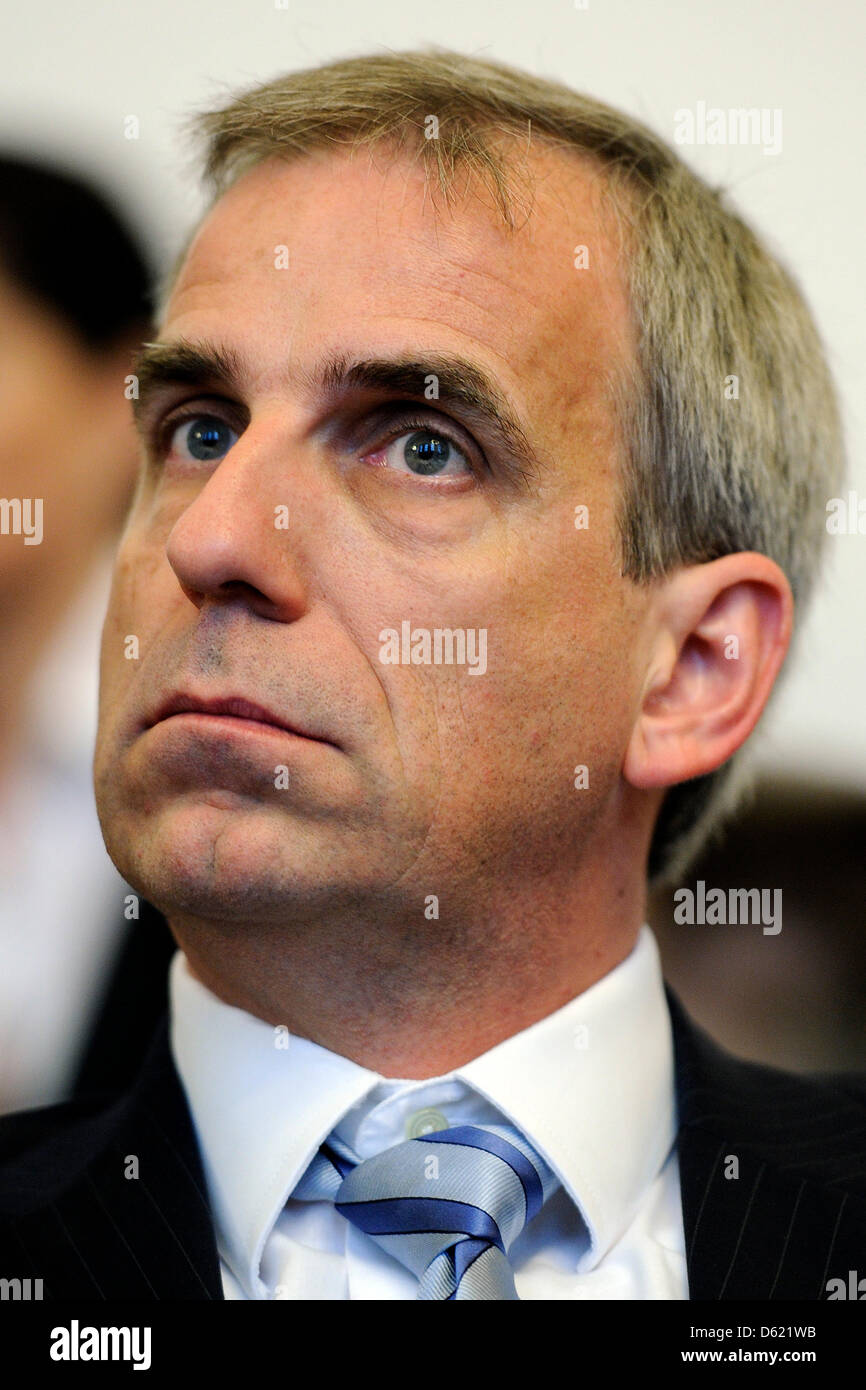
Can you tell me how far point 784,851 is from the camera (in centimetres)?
239

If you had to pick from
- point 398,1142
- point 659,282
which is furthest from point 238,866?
point 659,282

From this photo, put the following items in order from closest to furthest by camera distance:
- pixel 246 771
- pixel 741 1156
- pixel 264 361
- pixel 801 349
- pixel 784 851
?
pixel 246 771 < pixel 264 361 < pixel 741 1156 < pixel 801 349 < pixel 784 851

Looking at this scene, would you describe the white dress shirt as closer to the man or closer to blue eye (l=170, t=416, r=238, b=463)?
the man

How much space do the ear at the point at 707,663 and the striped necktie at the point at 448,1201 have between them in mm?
432

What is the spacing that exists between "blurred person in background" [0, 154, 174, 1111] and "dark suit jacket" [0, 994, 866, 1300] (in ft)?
2.50

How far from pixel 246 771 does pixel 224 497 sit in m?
0.26

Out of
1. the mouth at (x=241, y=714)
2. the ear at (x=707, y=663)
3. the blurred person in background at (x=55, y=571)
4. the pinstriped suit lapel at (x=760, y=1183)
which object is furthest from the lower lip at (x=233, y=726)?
the blurred person in background at (x=55, y=571)

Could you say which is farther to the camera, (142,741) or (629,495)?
(629,495)

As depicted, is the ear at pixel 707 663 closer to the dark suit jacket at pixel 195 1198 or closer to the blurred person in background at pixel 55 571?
the dark suit jacket at pixel 195 1198

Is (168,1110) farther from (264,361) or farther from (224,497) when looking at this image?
(264,361)

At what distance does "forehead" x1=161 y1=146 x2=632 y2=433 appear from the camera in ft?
4.65

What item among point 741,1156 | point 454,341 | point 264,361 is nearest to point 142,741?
point 264,361

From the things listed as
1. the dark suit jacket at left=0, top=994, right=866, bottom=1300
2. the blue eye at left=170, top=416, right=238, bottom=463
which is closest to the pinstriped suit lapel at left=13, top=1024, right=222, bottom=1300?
the dark suit jacket at left=0, top=994, right=866, bottom=1300
